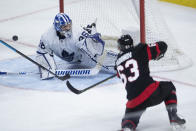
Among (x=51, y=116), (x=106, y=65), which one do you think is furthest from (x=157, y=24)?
(x=51, y=116)

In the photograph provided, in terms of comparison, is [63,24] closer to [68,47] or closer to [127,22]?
[68,47]

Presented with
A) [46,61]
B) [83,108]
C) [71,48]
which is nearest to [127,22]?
[71,48]

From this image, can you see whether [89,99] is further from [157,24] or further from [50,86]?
[157,24]

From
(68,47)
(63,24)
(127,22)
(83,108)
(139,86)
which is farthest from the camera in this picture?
(127,22)

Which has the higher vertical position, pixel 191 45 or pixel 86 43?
pixel 86 43

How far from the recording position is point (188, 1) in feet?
22.5

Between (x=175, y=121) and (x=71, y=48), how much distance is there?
5.01 ft

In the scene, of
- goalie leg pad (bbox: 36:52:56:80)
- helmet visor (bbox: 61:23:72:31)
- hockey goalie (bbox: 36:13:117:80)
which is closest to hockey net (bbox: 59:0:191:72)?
hockey goalie (bbox: 36:13:117:80)

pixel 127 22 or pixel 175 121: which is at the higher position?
pixel 175 121

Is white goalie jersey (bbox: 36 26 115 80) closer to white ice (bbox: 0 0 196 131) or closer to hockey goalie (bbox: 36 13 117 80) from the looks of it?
hockey goalie (bbox: 36 13 117 80)

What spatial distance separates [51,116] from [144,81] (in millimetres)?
825

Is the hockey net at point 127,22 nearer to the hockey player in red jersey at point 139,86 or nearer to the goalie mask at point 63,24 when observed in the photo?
the goalie mask at point 63,24

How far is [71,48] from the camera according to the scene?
182 inches

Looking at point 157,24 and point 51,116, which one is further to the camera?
point 157,24
